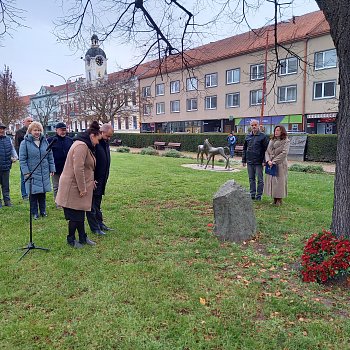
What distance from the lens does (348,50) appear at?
12.3 feet

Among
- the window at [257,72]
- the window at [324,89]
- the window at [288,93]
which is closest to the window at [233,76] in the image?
the window at [288,93]

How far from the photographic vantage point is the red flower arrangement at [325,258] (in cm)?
356

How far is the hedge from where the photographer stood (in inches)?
746

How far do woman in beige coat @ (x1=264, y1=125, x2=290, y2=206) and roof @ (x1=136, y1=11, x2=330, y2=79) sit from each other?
2.16 meters

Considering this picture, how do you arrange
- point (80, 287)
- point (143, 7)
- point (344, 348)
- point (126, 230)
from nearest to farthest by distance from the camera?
point (344, 348) < point (80, 287) < point (126, 230) < point (143, 7)

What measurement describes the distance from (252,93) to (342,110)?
33.5m

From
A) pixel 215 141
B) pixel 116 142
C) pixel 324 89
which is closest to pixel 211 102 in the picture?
pixel 116 142

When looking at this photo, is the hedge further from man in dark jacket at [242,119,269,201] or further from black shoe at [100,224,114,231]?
black shoe at [100,224,114,231]

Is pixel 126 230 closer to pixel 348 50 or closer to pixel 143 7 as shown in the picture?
pixel 348 50

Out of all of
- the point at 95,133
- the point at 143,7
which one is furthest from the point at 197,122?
the point at 95,133

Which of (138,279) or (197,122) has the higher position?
(197,122)

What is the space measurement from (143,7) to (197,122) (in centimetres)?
3632

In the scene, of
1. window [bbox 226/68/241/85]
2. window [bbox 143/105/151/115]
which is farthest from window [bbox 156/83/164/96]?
window [bbox 226/68/241/85]

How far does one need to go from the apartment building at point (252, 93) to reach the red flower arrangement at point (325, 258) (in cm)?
1931
